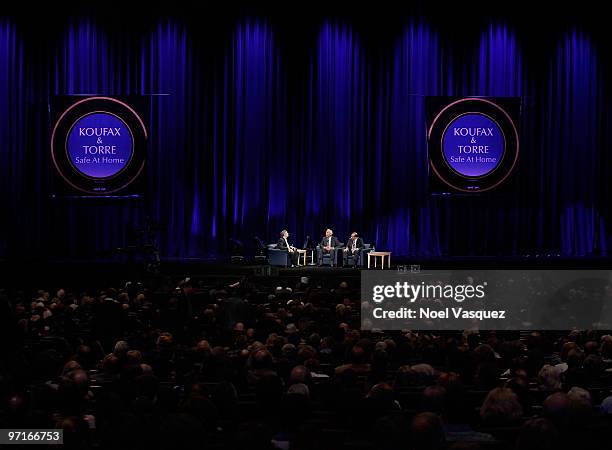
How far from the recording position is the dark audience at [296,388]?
431 cm

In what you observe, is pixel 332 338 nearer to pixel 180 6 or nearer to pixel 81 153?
pixel 81 153

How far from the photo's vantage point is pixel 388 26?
2189 cm

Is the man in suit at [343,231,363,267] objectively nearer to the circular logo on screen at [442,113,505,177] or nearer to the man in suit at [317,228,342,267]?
the man in suit at [317,228,342,267]

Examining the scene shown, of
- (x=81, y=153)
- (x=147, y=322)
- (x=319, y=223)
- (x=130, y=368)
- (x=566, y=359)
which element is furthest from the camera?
(x=319, y=223)

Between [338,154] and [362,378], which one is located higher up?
[338,154]

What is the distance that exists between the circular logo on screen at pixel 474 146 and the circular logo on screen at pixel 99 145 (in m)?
7.94

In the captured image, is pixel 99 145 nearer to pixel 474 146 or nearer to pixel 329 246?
pixel 329 246

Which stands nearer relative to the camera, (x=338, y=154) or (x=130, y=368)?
(x=130, y=368)

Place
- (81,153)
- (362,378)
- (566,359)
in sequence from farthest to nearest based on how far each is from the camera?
(81,153), (566,359), (362,378)

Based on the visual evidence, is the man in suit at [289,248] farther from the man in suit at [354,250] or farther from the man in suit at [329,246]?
the man in suit at [354,250]

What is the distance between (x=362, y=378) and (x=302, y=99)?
15902 millimetres

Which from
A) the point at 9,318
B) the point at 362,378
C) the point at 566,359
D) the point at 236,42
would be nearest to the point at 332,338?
the point at 362,378

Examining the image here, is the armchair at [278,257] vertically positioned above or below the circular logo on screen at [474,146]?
below

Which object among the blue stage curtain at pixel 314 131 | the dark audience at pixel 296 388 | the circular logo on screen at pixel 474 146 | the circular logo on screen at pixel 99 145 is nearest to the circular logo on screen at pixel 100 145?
the circular logo on screen at pixel 99 145
